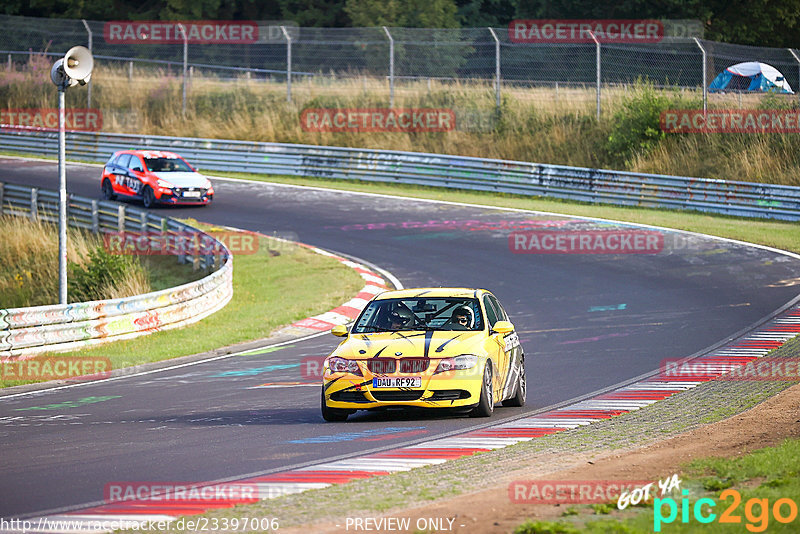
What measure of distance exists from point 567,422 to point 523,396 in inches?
57.1

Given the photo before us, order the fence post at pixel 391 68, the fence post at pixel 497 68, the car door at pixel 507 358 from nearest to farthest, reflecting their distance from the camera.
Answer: the car door at pixel 507 358, the fence post at pixel 497 68, the fence post at pixel 391 68

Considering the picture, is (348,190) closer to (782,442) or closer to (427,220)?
(427,220)

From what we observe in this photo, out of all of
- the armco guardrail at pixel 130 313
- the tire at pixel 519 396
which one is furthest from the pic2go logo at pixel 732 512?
the armco guardrail at pixel 130 313

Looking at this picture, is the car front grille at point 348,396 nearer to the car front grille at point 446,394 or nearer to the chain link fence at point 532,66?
the car front grille at point 446,394

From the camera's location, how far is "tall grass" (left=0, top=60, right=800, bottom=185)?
33.0m

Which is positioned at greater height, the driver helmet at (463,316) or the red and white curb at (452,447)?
the driver helmet at (463,316)

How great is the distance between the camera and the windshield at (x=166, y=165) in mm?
32138

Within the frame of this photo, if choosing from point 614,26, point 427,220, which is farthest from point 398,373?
point 614,26

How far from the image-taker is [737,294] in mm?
19938

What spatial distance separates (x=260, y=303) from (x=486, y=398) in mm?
10980

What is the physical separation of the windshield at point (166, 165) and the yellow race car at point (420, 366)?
2148cm

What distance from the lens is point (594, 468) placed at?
318 inches
